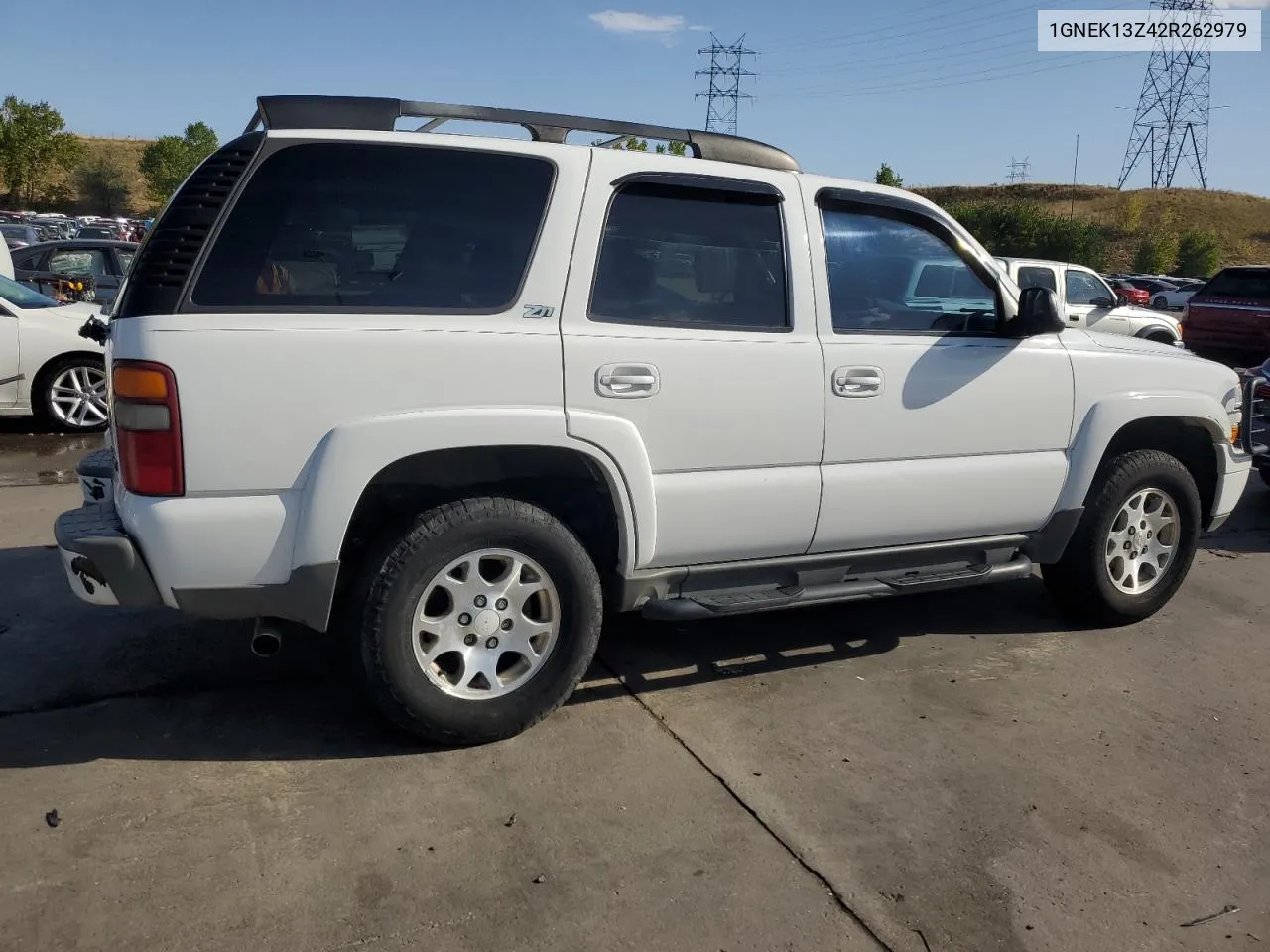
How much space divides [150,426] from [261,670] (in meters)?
1.47

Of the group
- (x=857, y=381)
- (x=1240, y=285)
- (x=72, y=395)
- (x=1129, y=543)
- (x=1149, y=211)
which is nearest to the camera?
(x=857, y=381)

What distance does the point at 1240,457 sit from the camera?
528 cm

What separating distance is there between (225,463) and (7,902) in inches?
48.9

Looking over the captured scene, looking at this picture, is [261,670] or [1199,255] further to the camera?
[1199,255]

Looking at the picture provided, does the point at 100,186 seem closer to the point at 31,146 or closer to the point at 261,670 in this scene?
the point at 31,146

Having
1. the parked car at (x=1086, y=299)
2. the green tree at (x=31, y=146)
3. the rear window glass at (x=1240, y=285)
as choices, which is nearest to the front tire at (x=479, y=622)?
the parked car at (x=1086, y=299)

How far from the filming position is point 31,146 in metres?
66.1

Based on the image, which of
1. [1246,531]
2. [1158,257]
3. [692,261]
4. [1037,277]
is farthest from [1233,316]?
[1158,257]

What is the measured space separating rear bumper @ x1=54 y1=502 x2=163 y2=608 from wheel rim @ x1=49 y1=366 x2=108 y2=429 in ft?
21.6

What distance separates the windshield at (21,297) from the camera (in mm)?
9109

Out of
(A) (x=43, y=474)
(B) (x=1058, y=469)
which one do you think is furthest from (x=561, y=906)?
(A) (x=43, y=474)

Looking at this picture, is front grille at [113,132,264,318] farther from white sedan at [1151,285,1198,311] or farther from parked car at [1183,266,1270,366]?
white sedan at [1151,285,1198,311]

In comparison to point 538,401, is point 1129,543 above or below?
below

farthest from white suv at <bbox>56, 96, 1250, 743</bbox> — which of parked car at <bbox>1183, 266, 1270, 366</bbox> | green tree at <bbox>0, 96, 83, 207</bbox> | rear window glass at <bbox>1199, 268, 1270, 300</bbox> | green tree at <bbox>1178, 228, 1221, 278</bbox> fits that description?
green tree at <bbox>0, 96, 83, 207</bbox>
